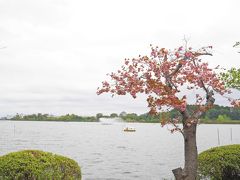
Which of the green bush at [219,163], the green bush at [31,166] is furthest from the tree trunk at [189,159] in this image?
the green bush at [31,166]

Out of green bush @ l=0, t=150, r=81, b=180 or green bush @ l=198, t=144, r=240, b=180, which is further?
green bush @ l=198, t=144, r=240, b=180

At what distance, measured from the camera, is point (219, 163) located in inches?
657

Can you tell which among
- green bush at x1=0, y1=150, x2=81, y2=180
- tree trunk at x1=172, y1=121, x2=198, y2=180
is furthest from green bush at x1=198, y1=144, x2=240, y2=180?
green bush at x1=0, y1=150, x2=81, y2=180

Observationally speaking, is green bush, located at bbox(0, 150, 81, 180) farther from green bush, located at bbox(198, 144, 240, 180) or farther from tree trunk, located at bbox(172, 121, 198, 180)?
green bush, located at bbox(198, 144, 240, 180)

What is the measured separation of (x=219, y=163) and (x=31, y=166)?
8.17 meters

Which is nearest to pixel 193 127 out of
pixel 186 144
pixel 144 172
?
pixel 186 144

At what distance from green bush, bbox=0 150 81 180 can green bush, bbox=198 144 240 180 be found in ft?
20.7

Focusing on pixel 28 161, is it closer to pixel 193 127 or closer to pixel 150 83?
pixel 150 83

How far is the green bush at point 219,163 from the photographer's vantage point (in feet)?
54.5

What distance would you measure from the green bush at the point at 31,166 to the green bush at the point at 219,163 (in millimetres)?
6299

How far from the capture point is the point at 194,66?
14.3 meters

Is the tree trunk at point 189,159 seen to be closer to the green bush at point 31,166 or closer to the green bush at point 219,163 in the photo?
the green bush at point 219,163

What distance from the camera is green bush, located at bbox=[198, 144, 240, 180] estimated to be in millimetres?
16609

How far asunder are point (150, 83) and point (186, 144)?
2785mm
